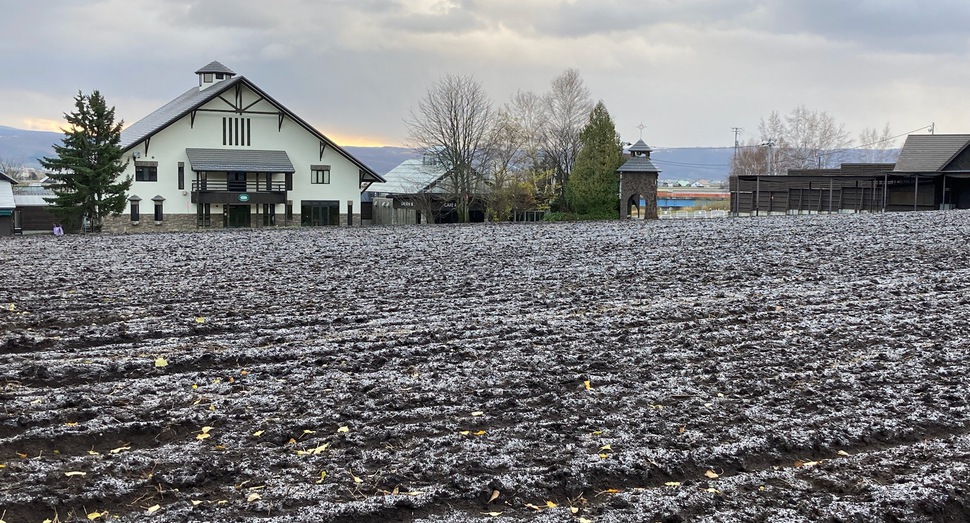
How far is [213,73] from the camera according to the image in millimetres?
53375

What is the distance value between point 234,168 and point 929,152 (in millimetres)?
35955

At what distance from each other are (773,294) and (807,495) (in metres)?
7.00

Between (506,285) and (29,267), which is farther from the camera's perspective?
(29,267)

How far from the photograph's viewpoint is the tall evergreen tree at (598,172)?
157 feet

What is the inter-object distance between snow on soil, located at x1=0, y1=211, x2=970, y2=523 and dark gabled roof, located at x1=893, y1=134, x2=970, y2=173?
30334 mm

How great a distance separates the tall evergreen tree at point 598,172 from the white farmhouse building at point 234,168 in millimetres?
12623

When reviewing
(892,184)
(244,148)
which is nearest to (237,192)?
(244,148)

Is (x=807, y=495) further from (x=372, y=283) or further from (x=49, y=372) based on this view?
(x=372, y=283)

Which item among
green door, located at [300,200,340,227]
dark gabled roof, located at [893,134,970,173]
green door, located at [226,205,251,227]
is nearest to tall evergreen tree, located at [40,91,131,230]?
green door, located at [226,205,251,227]

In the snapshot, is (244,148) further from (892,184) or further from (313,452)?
(313,452)

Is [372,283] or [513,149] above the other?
[513,149]

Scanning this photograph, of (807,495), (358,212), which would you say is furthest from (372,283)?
(358,212)

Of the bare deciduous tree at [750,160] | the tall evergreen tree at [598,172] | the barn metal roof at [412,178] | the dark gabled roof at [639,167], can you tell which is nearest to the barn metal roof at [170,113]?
the barn metal roof at [412,178]

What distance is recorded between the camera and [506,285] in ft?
41.3
